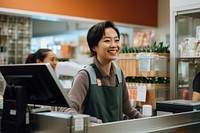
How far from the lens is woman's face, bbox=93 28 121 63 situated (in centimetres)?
221

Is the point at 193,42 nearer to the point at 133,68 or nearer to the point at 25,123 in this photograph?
the point at 133,68

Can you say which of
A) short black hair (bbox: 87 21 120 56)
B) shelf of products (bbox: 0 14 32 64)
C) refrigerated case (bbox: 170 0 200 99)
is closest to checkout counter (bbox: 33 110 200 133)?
short black hair (bbox: 87 21 120 56)

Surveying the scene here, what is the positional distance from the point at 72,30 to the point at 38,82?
7.05m

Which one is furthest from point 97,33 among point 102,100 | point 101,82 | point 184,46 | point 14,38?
point 14,38

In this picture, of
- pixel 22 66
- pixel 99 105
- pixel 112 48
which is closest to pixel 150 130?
pixel 99 105

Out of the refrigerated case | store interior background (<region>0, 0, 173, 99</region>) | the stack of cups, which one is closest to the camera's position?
the stack of cups

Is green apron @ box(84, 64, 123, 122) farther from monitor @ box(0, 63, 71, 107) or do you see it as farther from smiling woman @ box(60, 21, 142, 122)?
monitor @ box(0, 63, 71, 107)

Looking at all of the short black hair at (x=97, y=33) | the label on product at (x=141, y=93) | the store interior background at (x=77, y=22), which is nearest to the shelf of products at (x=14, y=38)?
the store interior background at (x=77, y=22)

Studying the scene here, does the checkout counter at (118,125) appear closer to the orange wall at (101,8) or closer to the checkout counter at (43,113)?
the checkout counter at (43,113)

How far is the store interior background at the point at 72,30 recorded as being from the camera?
5.31 meters

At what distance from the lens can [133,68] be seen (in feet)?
11.9

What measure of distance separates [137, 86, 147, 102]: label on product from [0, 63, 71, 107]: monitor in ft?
5.84

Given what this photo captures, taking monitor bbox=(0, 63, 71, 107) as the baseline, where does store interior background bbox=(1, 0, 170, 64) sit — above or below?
above

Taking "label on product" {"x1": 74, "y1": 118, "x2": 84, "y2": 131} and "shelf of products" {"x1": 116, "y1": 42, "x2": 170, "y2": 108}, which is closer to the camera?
"label on product" {"x1": 74, "y1": 118, "x2": 84, "y2": 131}
